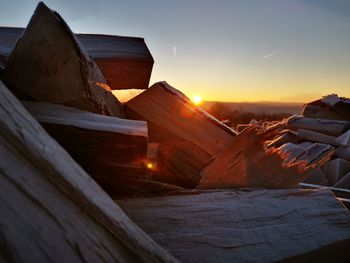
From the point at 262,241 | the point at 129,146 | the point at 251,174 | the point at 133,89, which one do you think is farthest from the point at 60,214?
the point at 133,89

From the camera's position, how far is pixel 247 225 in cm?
Result: 108

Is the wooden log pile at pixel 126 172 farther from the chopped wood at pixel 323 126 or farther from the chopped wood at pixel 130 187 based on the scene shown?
the chopped wood at pixel 323 126

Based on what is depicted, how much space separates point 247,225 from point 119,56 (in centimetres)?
121

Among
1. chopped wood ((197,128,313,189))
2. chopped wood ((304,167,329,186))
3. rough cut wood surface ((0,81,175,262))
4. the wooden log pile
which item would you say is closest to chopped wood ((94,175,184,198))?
the wooden log pile

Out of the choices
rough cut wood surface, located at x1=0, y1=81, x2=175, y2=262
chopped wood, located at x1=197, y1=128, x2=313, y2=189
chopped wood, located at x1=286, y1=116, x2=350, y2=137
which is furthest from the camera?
chopped wood, located at x1=286, y1=116, x2=350, y2=137

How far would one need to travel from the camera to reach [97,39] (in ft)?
6.60

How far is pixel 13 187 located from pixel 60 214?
10 cm

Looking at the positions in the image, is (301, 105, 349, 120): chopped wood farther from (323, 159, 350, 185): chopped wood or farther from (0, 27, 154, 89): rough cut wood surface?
(0, 27, 154, 89): rough cut wood surface

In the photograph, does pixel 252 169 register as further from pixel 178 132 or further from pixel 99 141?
pixel 99 141

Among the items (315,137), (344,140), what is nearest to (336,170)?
(344,140)

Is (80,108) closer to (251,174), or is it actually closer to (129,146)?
(129,146)

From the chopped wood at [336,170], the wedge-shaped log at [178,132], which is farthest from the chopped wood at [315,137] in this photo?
the wedge-shaped log at [178,132]

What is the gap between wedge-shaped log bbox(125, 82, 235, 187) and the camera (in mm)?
1628

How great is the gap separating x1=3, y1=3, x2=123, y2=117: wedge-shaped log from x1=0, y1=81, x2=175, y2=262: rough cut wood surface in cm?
56
